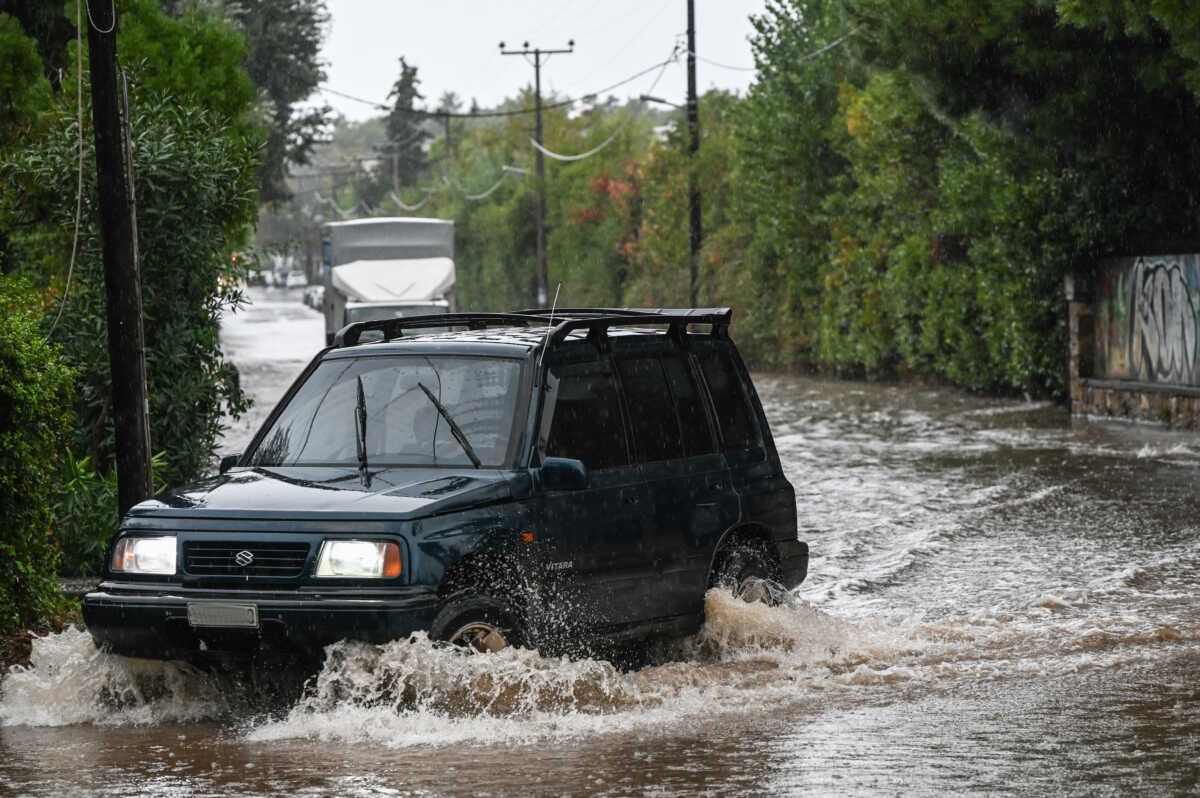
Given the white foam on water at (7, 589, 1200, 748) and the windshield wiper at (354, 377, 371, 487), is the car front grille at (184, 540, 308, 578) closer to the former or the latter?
the white foam on water at (7, 589, 1200, 748)

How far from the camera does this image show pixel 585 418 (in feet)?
30.4

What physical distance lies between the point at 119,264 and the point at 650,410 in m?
3.59

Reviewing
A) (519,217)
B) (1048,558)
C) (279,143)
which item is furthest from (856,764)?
(519,217)

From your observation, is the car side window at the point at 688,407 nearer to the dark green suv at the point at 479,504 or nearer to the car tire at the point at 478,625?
the dark green suv at the point at 479,504

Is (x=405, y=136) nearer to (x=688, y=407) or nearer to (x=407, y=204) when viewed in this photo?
(x=407, y=204)

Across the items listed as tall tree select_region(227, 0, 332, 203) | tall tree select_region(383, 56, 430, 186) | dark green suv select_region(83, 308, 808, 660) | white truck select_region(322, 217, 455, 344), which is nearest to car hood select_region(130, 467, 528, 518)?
dark green suv select_region(83, 308, 808, 660)

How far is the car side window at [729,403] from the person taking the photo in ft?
33.1

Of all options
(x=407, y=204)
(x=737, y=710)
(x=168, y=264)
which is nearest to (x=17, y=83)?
(x=168, y=264)

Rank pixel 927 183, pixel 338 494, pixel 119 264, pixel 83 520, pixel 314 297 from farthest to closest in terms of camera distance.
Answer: pixel 314 297 → pixel 927 183 → pixel 83 520 → pixel 119 264 → pixel 338 494

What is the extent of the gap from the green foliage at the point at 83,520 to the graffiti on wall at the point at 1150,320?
53.4ft

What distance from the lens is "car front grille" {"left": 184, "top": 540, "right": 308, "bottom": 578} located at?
809 centimetres

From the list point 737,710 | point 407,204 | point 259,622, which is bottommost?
point 737,710

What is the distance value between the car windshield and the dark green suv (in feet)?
0.04

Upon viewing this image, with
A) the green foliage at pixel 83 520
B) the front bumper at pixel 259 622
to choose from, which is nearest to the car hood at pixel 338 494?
the front bumper at pixel 259 622
